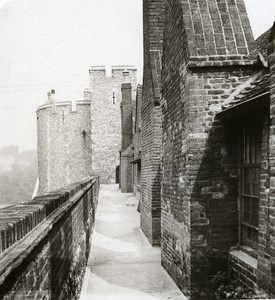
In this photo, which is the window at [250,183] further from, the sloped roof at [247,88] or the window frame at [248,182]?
the sloped roof at [247,88]

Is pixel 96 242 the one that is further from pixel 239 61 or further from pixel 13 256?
pixel 13 256

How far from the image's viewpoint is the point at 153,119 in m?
9.43

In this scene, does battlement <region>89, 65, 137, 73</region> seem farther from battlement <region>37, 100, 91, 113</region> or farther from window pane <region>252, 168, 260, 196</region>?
window pane <region>252, 168, 260, 196</region>

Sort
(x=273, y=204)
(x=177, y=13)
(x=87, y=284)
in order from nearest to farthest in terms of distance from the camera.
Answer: (x=273, y=204), (x=177, y=13), (x=87, y=284)

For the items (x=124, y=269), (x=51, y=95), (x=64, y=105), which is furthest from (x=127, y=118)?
(x=124, y=269)

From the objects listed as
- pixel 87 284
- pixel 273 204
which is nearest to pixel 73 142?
pixel 87 284

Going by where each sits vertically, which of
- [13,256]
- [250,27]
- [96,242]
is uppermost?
[250,27]

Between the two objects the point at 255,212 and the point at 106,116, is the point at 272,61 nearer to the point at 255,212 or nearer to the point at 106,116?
the point at 255,212

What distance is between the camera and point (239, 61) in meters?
5.21

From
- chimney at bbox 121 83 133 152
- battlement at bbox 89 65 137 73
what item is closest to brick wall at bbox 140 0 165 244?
chimney at bbox 121 83 133 152

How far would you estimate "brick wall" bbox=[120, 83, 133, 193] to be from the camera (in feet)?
83.3

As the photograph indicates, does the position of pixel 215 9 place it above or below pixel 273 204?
above

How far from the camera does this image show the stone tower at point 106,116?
111 feet

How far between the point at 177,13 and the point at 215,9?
67 cm
